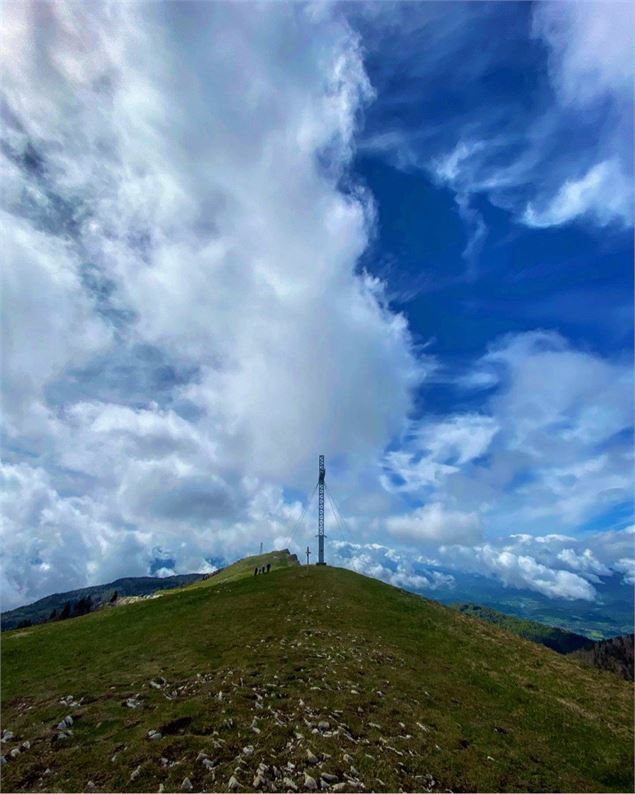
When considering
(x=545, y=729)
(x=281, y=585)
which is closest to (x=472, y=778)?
(x=545, y=729)

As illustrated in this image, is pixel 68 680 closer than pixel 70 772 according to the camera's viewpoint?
No

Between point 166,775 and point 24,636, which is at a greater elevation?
point 24,636

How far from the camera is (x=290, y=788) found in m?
14.1

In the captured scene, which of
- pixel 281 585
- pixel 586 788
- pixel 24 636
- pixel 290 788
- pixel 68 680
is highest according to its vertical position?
pixel 281 585

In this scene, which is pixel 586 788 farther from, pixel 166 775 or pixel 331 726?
pixel 166 775

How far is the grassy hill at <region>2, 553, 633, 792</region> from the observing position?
15.7 m

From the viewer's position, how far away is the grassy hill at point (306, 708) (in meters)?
15.7

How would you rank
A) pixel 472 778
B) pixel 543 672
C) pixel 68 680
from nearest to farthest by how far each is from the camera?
pixel 472 778, pixel 68 680, pixel 543 672

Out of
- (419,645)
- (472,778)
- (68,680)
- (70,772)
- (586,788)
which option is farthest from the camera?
(419,645)

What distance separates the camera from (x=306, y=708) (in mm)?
20734

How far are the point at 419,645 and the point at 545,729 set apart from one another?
1451cm

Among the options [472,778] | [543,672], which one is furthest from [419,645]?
[472,778]

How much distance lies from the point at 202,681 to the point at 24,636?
36.6 metres

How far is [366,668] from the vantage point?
94.6 feet
